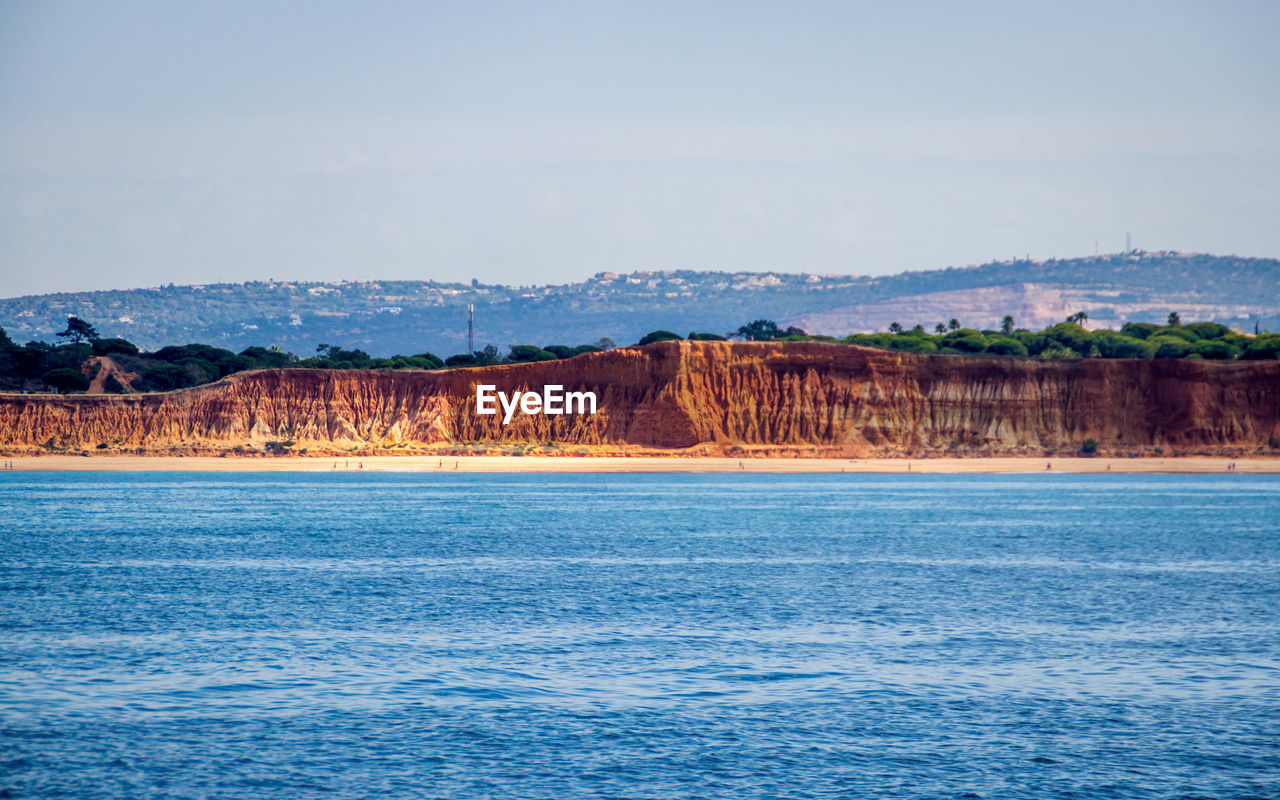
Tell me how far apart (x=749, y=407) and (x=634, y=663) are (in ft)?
250

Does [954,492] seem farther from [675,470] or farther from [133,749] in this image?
[133,749]

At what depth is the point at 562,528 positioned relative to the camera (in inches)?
2085

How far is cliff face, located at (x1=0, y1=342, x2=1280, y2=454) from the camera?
98.1m

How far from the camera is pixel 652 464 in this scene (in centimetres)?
9319

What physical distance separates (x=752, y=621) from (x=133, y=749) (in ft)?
48.8

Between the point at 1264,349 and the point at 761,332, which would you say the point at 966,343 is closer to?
the point at 1264,349

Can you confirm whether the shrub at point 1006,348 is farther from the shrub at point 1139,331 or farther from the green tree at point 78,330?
the green tree at point 78,330

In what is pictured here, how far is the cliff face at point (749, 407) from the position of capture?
98.1 meters

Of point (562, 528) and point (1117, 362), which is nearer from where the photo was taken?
point (562, 528)

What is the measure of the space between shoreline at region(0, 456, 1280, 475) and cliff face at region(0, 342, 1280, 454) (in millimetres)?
1434

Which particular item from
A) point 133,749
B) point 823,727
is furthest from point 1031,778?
point 133,749

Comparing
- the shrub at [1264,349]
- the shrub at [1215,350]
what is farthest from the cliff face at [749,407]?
the shrub at [1215,350]

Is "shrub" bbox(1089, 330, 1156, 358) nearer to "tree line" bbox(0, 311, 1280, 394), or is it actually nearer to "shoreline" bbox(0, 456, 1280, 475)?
"tree line" bbox(0, 311, 1280, 394)

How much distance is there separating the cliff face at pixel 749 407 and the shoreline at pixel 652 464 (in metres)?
1.43
